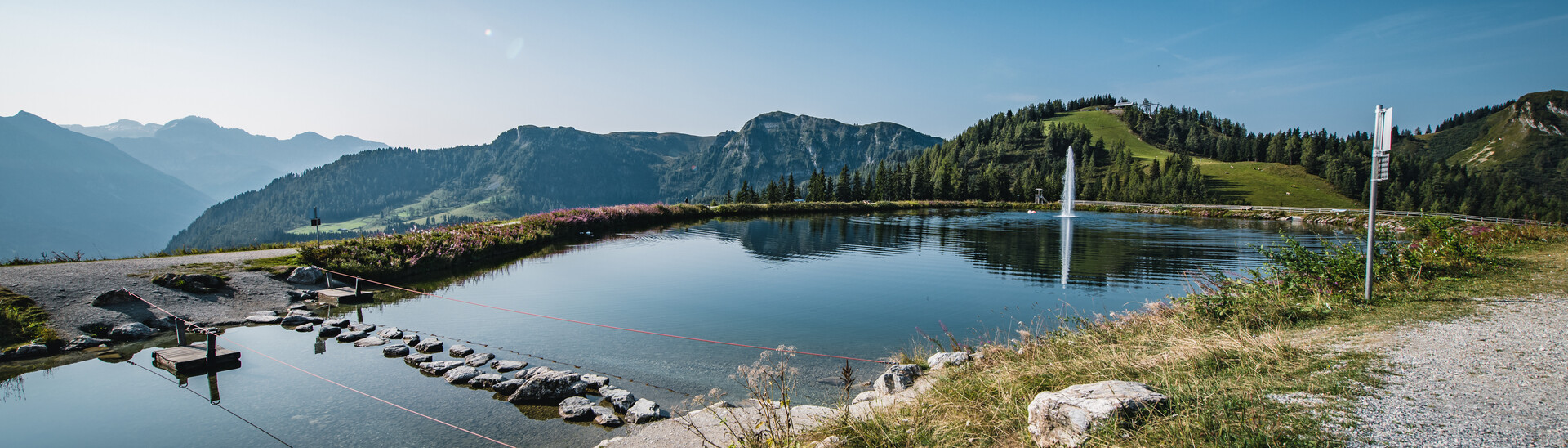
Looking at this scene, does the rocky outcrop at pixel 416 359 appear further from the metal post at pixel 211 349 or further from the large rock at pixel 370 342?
the metal post at pixel 211 349

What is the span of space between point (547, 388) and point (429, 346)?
3723mm

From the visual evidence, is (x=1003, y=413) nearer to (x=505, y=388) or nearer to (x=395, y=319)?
(x=505, y=388)

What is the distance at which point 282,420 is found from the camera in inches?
297

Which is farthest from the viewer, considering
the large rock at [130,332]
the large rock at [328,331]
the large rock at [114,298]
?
the large rock at [114,298]

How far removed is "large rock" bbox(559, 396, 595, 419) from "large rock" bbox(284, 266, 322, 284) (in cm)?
1262

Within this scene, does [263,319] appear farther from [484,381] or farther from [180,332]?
[484,381]

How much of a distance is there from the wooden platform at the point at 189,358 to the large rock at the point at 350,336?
163 centimetres

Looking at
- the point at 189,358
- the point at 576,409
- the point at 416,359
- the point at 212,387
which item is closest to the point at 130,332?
the point at 189,358

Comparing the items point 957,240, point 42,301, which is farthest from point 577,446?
point 957,240

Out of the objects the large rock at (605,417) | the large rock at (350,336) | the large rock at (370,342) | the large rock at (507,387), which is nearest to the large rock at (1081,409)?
the large rock at (605,417)

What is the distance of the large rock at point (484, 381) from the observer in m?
8.77

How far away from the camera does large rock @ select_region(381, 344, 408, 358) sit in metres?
10.3

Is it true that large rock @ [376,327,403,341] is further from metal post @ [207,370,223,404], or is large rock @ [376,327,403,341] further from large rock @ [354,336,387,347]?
metal post @ [207,370,223,404]

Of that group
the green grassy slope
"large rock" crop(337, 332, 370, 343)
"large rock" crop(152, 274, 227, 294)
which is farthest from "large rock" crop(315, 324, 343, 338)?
the green grassy slope
